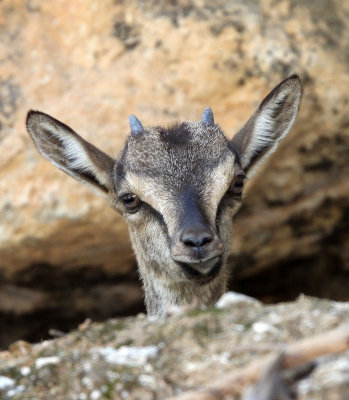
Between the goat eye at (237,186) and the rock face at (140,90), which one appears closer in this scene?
the goat eye at (237,186)

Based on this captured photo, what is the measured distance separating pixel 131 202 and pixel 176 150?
0.64 metres

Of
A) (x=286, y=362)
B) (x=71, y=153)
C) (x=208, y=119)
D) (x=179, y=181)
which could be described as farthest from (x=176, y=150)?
(x=286, y=362)

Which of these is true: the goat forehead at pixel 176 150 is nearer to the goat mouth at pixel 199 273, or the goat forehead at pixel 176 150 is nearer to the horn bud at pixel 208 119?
the horn bud at pixel 208 119

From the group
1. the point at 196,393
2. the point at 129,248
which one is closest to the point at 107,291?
the point at 129,248

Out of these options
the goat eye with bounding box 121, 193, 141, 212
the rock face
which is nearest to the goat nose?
the goat eye with bounding box 121, 193, 141, 212

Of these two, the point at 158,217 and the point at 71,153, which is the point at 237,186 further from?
the point at 71,153

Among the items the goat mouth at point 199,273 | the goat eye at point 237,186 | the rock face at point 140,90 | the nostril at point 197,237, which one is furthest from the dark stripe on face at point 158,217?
the rock face at point 140,90

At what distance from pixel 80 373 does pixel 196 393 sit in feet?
2.91

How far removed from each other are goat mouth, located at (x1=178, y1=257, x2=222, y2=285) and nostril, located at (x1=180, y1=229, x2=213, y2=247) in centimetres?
42

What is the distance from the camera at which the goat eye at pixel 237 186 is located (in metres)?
6.94

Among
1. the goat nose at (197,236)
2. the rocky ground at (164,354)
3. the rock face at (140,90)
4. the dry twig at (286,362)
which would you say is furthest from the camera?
the rock face at (140,90)

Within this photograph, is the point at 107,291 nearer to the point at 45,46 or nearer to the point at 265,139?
the point at 45,46

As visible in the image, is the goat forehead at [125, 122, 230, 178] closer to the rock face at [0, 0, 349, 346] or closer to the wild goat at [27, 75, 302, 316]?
the wild goat at [27, 75, 302, 316]

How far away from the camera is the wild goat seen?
6371 millimetres
